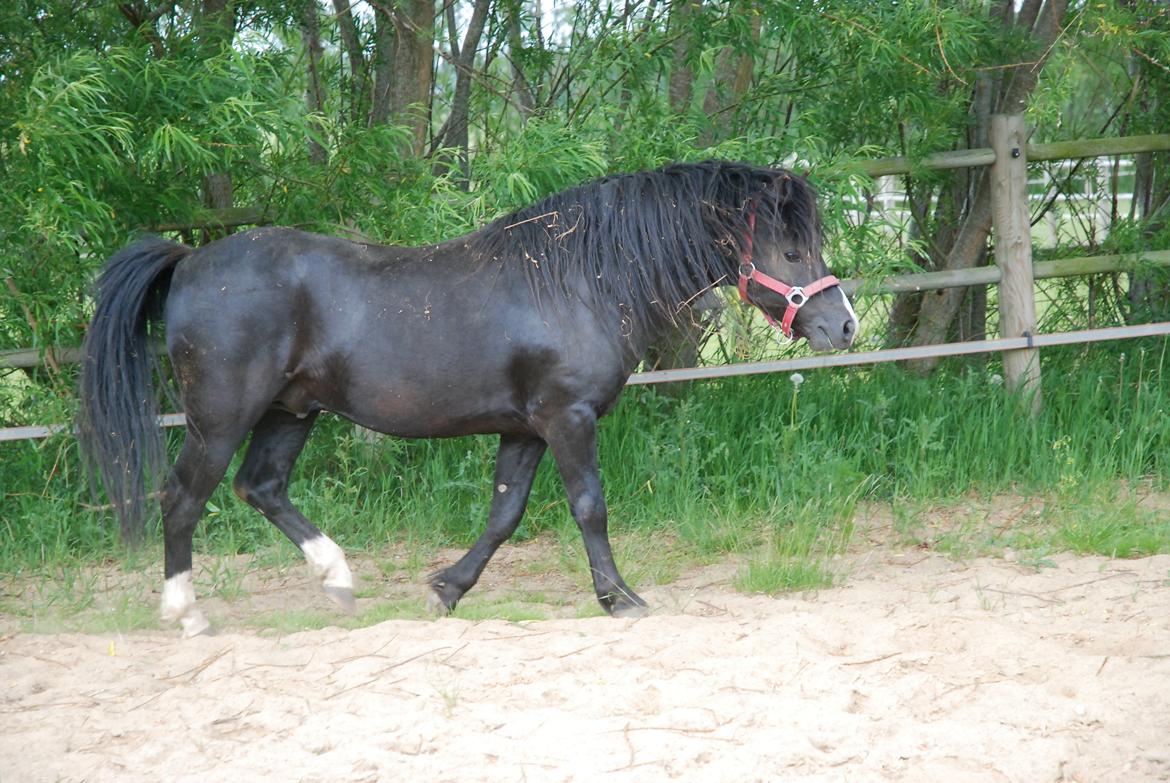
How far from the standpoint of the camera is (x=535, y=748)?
2.90m

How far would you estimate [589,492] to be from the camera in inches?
167

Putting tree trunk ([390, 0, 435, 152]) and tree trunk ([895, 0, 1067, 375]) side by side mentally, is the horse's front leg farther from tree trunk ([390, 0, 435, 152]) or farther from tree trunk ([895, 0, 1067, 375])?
tree trunk ([895, 0, 1067, 375])

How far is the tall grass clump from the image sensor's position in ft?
17.0

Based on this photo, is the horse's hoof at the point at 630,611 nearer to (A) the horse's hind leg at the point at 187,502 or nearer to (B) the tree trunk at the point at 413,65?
(A) the horse's hind leg at the point at 187,502

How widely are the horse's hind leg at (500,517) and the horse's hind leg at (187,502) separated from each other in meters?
0.89

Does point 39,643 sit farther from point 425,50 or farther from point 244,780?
point 425,50

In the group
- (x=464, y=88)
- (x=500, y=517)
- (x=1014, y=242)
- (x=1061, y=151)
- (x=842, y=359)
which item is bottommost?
(x=500, y=517)

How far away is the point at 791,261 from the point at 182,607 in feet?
8.61

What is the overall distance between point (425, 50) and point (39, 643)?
349 cm

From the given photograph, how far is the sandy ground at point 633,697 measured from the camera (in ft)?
9.33

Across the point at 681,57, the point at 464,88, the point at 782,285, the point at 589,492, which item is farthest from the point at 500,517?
the point at 464,88

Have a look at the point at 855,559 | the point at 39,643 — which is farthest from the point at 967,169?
the point at 39,643

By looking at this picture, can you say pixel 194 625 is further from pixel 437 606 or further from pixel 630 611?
pixel 630 611

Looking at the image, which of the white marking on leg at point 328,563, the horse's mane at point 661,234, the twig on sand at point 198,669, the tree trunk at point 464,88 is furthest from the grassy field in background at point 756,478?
the tree trunk at point 464,88
